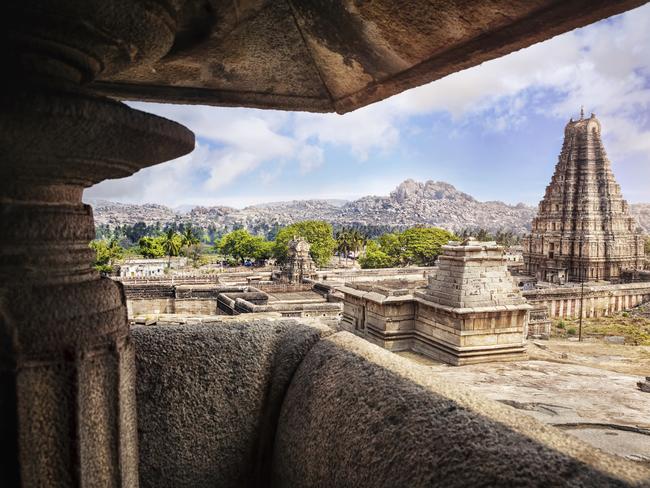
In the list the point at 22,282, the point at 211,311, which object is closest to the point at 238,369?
the point at 22,282

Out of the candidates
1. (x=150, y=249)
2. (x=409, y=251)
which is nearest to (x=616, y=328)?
(x=409, y=251)

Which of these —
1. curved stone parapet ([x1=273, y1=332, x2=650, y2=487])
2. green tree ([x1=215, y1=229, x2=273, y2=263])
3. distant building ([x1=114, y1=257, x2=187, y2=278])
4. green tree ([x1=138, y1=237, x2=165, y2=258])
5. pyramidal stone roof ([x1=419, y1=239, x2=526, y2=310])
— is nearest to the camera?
curved stone parapet ([x1=273, y1=332, x2=650, y2=487])

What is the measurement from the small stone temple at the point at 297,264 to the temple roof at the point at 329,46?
30.8 m

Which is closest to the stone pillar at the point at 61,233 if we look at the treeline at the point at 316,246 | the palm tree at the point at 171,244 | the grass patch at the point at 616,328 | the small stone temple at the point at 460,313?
the small stone temple at the point at 460,313

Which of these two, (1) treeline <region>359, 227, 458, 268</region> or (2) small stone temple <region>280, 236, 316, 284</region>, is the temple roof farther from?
(1) treeline <region>359, 227, 458, 268</region>

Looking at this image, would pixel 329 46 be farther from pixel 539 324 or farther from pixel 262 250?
pixel 262 250

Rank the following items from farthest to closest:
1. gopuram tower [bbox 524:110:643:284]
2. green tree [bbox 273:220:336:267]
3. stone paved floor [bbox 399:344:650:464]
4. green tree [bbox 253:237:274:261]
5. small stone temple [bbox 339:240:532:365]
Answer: green tree [bbox 253:237:274:261]
green tree [bbox 273:220:336:267]
gopuram tower [bbox 524:110:643:284]
small stone temple [bbox 339:240:532:365]
stone paved floor [bbox 399:344:650:464]

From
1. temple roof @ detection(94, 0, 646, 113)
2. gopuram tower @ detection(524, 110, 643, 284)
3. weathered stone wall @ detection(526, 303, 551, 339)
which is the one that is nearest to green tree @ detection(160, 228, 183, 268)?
gopuram tower @ detection(524, 110, 643, 284)

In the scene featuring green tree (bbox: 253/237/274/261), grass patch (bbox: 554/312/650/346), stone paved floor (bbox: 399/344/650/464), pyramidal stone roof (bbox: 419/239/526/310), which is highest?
pyramidal stone roof (bbox: 419/239/526/310)

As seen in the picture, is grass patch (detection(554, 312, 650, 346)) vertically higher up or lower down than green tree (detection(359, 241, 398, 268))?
lower down

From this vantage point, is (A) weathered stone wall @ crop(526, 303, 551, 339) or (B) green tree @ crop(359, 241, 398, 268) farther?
(B) green tree @ crop(359, 241, 398, 268)

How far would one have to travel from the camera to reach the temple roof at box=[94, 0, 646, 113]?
5.29ft

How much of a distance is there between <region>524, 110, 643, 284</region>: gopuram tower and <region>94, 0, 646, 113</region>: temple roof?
40.4 meters

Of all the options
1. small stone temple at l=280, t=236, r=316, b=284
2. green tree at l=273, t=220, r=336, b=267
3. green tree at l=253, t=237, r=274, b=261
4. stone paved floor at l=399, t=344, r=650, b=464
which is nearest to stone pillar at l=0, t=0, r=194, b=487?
stone paved floor at l=399, t=344, r=650, b=464
